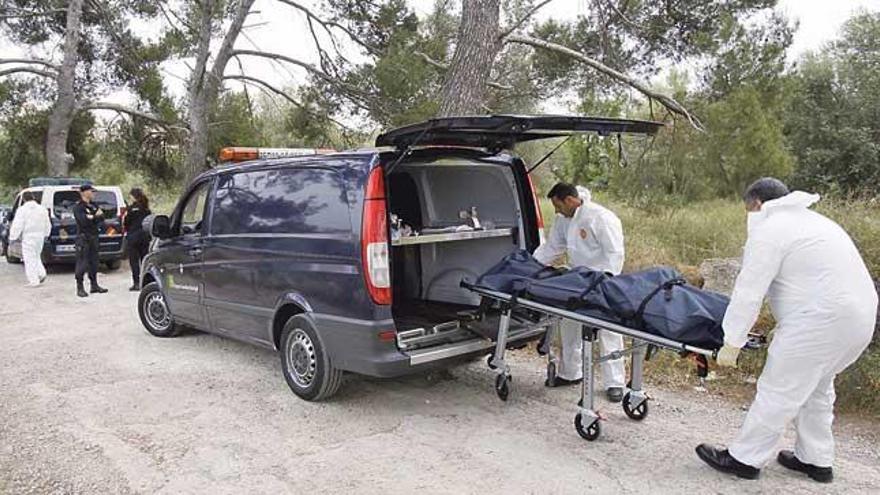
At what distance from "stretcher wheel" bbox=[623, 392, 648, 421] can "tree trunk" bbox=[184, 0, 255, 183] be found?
47.0 ft

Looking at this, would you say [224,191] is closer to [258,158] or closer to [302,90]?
[258,158]

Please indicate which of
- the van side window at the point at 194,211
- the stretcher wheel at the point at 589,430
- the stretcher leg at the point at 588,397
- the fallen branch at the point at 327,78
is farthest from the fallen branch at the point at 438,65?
the stretcher wheel at the point at 589,430

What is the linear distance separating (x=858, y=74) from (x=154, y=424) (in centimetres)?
2204

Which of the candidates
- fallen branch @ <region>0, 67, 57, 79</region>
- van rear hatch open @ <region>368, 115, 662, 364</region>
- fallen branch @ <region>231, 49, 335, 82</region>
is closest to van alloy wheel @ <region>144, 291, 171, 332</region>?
van rear hatch open @ <region>368, 115, 662, 364</region>

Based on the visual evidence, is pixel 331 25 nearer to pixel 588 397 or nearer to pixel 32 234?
pixel 32 234

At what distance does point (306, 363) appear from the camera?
483 cm

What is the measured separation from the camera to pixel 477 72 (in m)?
8.43

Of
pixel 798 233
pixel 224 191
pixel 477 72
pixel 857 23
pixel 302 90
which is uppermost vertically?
pixel 857 23

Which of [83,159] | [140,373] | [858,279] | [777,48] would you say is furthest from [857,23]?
[83,159]

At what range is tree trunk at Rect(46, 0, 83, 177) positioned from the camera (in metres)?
17.7

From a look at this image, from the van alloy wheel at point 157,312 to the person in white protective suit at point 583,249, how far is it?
4213 millimetres

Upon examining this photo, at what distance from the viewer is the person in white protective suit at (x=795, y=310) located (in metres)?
3.28

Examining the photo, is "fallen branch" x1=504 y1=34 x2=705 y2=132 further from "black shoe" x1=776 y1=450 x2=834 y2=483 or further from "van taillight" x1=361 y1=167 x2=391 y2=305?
"black shoe" x1=776 y1=450 x2=834 y2=483

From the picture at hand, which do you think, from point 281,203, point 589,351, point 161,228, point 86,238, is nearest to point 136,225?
point 86,238
